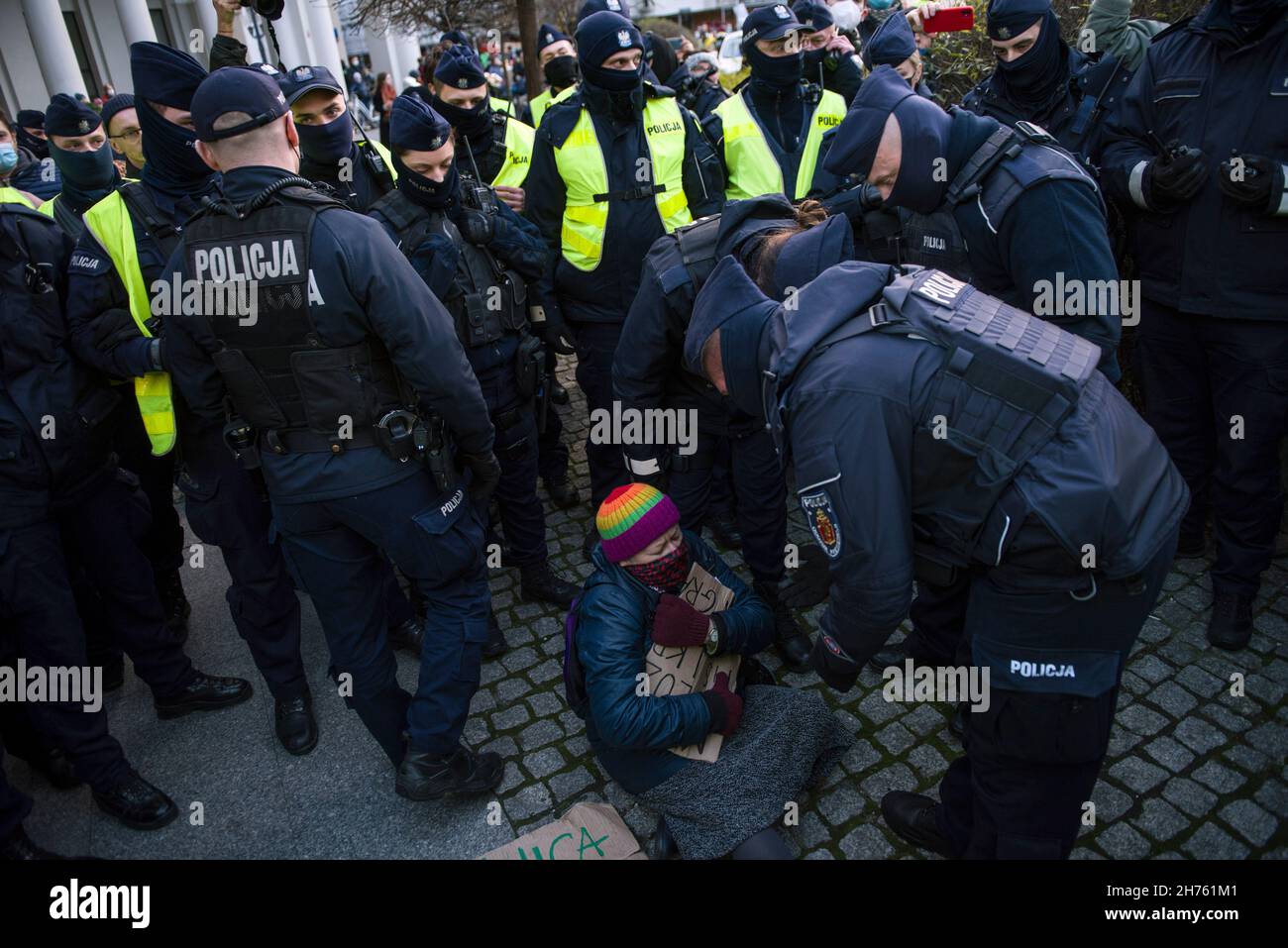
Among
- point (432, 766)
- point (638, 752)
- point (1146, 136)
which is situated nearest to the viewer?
point (638, 752)

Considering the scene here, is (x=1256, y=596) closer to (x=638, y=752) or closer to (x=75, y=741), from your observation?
(x=638, y=752)

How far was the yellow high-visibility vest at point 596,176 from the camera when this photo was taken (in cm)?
424

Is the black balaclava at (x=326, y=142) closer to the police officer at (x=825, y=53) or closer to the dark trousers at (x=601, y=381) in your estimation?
the dark trousers at (x=601, y=381)

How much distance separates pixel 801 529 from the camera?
4605mm

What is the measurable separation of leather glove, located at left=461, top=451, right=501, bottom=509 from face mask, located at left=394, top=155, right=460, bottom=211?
1.13 metres

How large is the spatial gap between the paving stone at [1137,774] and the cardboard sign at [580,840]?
5.30ft

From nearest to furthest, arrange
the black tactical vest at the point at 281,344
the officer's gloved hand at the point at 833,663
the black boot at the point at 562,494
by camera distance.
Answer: the officer's gloved hand at the point at 833,663, the black tactical vest at the point at 281,344, the black boot at the point at 562,494

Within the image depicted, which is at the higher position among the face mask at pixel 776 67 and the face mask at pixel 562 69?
the face mask at pixel 776 67

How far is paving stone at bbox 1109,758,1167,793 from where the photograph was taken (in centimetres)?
287

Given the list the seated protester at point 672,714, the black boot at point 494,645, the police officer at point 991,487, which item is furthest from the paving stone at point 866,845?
the black boot at point 494,645

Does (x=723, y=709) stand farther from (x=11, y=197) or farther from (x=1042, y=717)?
(x=11, y=197)

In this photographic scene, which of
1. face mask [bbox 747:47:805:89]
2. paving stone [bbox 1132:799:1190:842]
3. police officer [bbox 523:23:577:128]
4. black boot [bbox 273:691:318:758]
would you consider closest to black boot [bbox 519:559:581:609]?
black boot [bbox 273:691:318:758]
